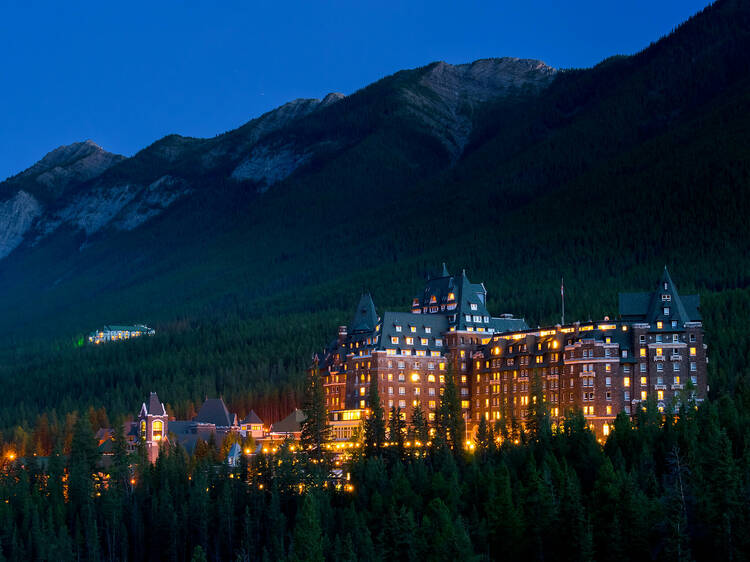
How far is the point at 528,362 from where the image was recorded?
7151 inches

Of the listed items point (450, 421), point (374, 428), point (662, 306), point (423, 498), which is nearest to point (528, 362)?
point (450, 421)

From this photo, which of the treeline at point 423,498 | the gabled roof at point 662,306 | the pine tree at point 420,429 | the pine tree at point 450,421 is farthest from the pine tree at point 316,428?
the gabled roof at point 662,306

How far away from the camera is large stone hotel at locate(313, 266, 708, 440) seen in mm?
168625

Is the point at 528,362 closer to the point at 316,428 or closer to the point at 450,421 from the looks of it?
the point at 450,421

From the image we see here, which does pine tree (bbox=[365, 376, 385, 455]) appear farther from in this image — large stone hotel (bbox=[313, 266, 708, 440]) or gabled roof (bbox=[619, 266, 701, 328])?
gabled roof (bbox=[619, 266, 701, 328])

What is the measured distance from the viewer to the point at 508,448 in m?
158

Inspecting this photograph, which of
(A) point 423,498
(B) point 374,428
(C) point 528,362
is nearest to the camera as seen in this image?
(A) point 423,498

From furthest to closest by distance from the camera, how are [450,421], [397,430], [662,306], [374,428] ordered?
[662,306]
[374,428]
[450,421]
[397,430]

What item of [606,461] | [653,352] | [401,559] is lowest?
[401,559]

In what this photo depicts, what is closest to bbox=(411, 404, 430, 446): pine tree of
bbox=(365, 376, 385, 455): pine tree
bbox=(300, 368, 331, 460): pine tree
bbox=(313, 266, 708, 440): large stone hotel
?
bbox=(365, 376, 385, 455): pine tree

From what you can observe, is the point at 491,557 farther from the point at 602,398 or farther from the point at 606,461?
the point at 602,398

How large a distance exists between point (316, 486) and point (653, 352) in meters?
49.5

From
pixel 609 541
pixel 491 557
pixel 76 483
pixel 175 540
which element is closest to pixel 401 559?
pixel 491 557

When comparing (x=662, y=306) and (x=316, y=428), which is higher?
(x=662, y=306)
